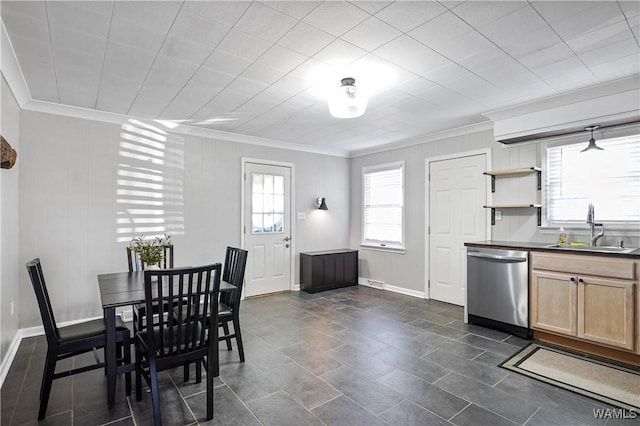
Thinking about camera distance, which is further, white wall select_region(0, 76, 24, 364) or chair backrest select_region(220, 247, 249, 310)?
chair backrest select_region(220, 247, 249, 310)

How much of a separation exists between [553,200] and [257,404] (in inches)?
148

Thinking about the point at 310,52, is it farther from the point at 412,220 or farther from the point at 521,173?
the point at 412,220

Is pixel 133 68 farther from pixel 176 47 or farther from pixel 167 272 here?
pixel 167 272

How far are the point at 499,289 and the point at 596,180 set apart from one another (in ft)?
4.98

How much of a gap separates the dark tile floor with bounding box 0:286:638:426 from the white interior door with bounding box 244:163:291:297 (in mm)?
1534

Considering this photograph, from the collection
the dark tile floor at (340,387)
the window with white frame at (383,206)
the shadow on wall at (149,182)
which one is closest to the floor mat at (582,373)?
the dark tile floor at (340,387)

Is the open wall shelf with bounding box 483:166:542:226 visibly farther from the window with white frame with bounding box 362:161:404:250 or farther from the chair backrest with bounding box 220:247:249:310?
the chair backrest with bounding box 220:247:249:310

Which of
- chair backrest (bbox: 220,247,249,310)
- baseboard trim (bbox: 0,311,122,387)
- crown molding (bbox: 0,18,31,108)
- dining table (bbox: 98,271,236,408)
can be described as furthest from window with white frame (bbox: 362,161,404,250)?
crown molding (bbox: 0,18,31,108)

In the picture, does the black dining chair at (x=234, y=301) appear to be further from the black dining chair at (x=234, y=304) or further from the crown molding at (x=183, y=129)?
the crown molding at (x=183, y=129)

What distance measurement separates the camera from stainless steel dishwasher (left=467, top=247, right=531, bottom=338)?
11.4 feet

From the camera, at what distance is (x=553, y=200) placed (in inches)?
151

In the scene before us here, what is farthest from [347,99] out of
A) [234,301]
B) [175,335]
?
[175,335]

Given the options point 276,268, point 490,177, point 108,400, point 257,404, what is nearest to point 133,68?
point 108,400

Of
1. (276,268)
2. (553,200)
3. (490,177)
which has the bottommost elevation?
(276,268)
